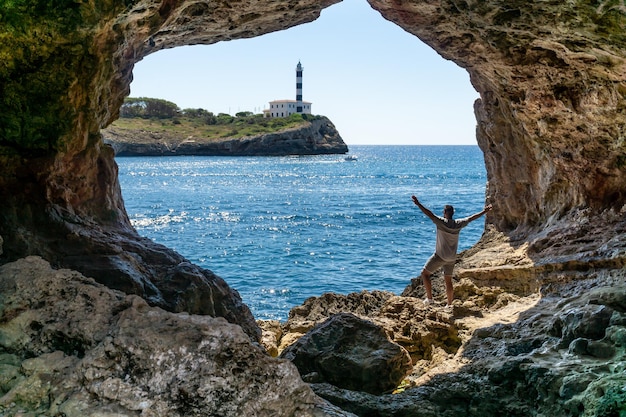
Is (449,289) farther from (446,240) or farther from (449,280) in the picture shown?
(446,240)

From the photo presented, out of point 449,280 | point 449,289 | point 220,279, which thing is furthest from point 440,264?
point 220,279

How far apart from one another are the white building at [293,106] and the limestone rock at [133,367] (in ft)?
530

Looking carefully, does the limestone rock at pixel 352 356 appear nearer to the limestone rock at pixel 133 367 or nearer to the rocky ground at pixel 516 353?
the rocky ground at pixel 516 353

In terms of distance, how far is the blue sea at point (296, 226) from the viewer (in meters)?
27.8

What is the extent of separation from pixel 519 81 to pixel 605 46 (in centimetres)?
364

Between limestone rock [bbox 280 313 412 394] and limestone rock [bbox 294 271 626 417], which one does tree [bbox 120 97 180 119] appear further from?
limestone rock [bbox 294 271 626 417]

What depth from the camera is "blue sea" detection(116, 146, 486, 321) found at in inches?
1093

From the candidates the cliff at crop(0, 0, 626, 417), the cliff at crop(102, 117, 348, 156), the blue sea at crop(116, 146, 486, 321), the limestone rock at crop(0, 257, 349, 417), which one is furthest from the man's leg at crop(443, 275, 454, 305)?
the cliff at crop(102, 117, 348, 156)

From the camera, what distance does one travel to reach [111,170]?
1248cm

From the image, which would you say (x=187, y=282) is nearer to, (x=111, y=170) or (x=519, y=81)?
(x=111, y=170)

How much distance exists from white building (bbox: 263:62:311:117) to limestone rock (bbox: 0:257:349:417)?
161637 millimetres

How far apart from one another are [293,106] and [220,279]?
159447 mm

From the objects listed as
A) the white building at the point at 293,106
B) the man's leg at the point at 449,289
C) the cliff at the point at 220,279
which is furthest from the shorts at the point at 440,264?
the white building at the point at 293,106

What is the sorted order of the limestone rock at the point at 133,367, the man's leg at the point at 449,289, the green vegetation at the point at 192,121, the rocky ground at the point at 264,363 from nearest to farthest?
the limestone rock at the point at 133,367 < the rocky ground at the point at 264,363 < the man's leg at the point at 449,289 < the green vegetation at the point at 192,121
